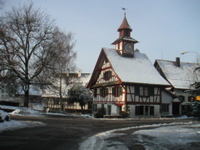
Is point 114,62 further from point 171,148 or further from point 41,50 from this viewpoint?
point 171,148

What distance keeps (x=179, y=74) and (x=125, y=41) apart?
1419 cm

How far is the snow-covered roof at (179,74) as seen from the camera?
147 feet

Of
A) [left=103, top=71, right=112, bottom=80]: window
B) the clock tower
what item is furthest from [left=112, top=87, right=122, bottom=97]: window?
the clock tower

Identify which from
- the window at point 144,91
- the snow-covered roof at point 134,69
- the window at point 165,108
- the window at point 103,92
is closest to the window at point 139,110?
the window at point 144,91

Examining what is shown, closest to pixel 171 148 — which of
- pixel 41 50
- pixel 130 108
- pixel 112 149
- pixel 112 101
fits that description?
pixel 112 149

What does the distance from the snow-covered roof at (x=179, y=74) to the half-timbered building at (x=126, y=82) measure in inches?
237

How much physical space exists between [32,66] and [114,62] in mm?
12515

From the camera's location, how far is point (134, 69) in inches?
1497

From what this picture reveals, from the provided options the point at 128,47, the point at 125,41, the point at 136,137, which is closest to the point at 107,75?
the point at 128,47

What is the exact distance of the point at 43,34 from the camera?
122 ft

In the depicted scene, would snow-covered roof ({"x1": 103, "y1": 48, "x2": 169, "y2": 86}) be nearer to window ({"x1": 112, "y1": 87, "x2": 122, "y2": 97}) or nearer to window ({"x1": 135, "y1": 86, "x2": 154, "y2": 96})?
window ({"x1": 135, "y1": 86, "x2": 154, "y2": 96})

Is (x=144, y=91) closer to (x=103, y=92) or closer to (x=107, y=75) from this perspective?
(x=107, y=75)

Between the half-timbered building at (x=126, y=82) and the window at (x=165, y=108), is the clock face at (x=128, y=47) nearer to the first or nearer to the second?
the half-timbered building at (x=126, y=82)

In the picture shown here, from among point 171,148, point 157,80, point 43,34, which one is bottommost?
point 171,148
